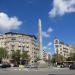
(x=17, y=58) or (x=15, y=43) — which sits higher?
Answer: (x=15, y=43)

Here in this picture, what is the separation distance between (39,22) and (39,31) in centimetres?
209

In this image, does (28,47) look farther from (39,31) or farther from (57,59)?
(39,31)

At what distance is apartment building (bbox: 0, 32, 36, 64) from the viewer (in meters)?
178

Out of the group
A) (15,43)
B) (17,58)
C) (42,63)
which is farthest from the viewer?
(15,43)

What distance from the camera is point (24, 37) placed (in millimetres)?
189125

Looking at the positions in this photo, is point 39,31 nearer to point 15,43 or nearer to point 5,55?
point 5,55

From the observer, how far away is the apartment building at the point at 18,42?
178 m

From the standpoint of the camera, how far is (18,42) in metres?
180

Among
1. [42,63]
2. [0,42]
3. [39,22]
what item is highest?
[0,42]

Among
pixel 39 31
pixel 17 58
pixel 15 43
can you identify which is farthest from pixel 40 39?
pixel 15 43

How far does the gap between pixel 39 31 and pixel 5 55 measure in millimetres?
84215

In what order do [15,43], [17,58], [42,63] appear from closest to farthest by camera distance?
[42,63] < [17,58] < [15,43]

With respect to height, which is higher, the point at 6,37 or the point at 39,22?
the point at 6,37

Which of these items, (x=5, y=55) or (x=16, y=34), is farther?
(x=16, y=34)
